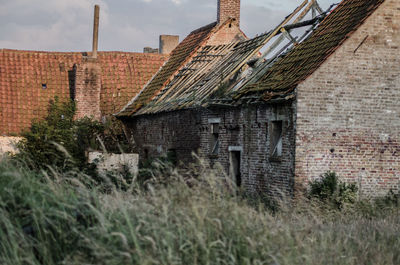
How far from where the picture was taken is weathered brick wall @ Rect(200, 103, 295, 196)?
50.6 ft

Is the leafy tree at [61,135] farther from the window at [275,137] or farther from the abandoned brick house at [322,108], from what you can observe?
the window at [275,137]

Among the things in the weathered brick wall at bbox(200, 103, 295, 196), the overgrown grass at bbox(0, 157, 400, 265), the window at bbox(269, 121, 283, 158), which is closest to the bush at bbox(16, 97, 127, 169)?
the weathered brick wall at bbox(200, 103, 295, 196)

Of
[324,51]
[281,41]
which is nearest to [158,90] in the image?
[281,41]

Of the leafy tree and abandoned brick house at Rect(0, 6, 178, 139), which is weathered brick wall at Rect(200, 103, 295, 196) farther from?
abandoned brick house at Rect(0, 6, 178, 139)

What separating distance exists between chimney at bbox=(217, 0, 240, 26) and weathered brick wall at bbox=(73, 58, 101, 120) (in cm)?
614

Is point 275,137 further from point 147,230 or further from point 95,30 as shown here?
point 95,30

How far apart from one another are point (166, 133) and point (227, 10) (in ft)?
24.0

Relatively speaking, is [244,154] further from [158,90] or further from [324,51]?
[158,90]

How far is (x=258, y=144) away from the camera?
1683cm

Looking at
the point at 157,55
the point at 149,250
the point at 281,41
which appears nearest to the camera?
the point at 149,250

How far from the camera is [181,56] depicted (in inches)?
1111

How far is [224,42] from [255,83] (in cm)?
964

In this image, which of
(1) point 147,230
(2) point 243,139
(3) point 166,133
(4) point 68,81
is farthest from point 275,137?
(4) point 68,81

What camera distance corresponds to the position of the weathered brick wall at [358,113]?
49.9 feet
